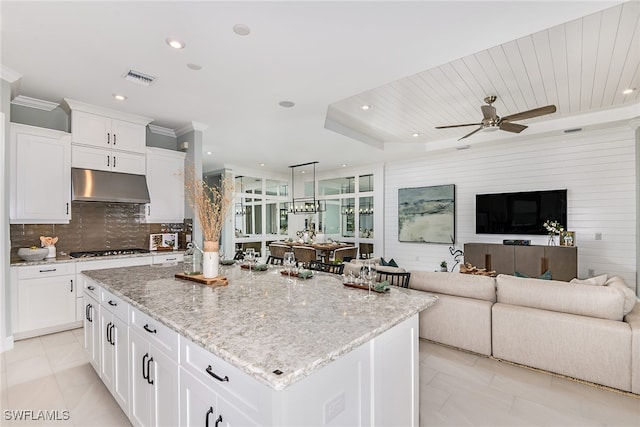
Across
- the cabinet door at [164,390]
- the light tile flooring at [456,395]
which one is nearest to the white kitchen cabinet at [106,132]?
the light tile flooring at [456,395]

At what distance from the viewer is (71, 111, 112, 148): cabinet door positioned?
395 cm

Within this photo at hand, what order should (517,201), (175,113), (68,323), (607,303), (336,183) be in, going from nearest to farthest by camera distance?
(607,303), (68,323), (175,113), (517,201), (336,183)

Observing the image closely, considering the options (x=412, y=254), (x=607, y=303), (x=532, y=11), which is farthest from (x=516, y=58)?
(x=412, y=254)

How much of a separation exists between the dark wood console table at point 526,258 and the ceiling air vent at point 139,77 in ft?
20.0

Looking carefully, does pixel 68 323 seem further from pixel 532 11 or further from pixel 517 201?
pixel 517 201

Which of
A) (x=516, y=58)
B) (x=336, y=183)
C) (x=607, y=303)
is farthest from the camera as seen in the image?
(x=336, y=183)

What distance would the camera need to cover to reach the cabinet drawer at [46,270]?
3487 millimetres

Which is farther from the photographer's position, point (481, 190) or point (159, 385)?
point (481, 190)

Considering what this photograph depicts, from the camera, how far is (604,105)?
4504mm

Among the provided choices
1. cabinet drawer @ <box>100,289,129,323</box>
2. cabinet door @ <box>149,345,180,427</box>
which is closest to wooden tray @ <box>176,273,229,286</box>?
cabinet drawer @ <box>100,289,129,323</box>

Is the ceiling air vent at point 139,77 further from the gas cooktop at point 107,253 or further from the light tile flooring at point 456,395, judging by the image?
the light tile flooring at point 456,395

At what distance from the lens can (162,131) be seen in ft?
16.5

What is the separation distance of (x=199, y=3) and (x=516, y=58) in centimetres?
311

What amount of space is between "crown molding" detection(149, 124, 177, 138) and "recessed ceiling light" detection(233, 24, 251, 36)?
3167 millimetres
